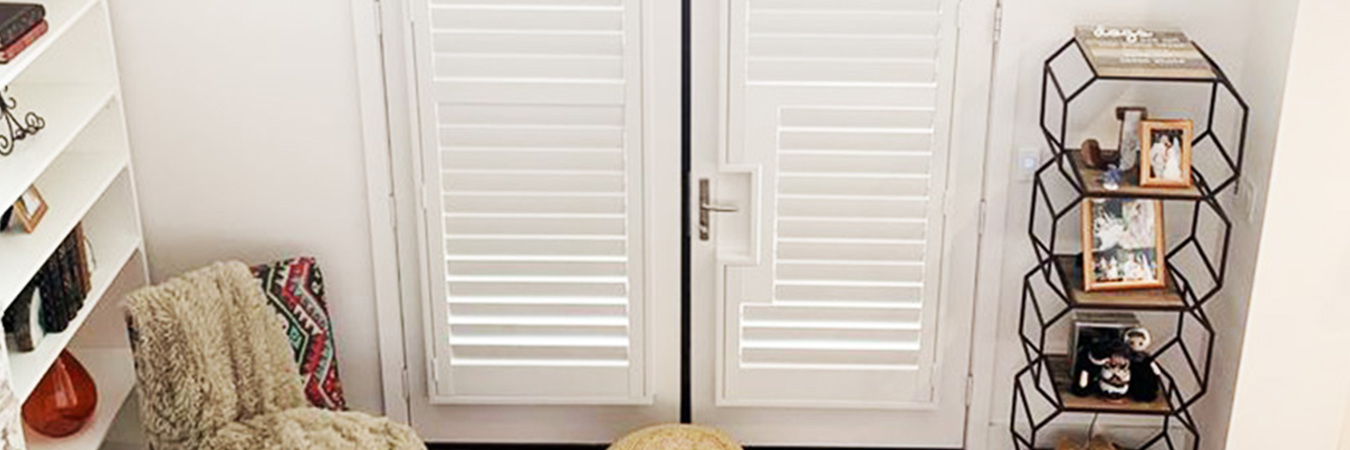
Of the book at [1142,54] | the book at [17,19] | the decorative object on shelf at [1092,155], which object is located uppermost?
the book at [17,19]

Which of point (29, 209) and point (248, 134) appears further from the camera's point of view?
point (248, 134)

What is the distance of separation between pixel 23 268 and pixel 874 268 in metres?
1.80

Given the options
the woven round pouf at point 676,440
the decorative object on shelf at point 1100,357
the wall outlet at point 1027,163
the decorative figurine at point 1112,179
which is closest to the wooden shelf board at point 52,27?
the woven round pouf at point 676,440

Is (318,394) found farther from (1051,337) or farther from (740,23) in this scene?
(1051,337)

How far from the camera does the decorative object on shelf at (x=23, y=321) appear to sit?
3.41 m

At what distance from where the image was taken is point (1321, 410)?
12.7ft

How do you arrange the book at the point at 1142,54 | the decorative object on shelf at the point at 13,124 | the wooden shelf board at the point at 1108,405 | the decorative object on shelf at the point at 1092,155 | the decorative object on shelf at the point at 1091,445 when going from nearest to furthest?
the decorative object on shelf at the point at 13,124
the book at the point at 1142,54
the decorative object on shelf at the point at 1092,155
the wooden shelf board at the point at 1108,405
the decorative object on shelf at the point at 1091,445

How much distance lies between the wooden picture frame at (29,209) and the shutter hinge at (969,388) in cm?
208

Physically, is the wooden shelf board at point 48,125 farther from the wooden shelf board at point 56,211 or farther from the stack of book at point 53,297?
the stack of book at point 53,297

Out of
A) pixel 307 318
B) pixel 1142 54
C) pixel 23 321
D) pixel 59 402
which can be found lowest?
pixel 59 402

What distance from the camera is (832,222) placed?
12.9ft

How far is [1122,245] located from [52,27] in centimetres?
221

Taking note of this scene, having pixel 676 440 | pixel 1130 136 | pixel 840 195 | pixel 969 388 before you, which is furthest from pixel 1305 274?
pixel 676 440

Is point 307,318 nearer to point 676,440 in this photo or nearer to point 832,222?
point 676,440
